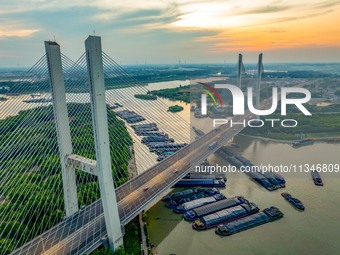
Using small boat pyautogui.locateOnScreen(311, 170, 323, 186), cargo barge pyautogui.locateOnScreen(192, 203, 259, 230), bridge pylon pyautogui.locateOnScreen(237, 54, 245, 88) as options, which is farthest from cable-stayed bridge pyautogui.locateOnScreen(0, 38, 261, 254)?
bridge pylon pyautogui.locateOnScreen(237, 54, 245, 88)

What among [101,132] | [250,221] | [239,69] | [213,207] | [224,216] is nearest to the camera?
[101,132]

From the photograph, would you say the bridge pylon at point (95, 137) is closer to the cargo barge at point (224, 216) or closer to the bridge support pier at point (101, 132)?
the bridge support pier at point (101, 132)

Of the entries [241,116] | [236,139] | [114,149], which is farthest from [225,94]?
[114,149]

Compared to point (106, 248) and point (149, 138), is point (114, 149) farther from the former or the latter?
point (106, 248)

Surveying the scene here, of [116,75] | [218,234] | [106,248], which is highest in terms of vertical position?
[116,75]

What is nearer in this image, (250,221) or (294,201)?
(250,221)

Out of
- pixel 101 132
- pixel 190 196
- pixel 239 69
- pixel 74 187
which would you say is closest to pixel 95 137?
pixel 101 132

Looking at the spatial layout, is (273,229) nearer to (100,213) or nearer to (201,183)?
(201,183)
